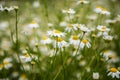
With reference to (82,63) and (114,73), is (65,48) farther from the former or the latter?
(114,73)

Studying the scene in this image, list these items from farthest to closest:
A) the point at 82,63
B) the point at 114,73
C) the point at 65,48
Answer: the point at 82,63
the point at 65,48
the point at 114,73

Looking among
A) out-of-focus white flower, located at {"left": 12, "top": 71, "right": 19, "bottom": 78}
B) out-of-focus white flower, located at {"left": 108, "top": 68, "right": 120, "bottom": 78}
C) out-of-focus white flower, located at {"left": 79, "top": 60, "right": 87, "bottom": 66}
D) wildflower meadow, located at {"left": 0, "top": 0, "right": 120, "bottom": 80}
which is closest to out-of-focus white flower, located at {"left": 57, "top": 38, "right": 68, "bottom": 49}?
wildflower meadow, located at {"left": 0, "top": 0, "right": 120, "bottom": 80}

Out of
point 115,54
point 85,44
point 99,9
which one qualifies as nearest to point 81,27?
point 85,44

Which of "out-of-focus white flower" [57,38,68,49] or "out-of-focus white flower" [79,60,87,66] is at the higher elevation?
"out-of-focus white flower" [57,38,68,49]

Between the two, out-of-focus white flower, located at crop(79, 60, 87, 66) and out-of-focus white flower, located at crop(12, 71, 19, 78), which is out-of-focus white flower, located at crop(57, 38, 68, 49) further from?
out-of-focus white flower, located at crop(12, 71, 19, 78)

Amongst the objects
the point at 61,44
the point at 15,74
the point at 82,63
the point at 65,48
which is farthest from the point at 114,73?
the point at 15,74

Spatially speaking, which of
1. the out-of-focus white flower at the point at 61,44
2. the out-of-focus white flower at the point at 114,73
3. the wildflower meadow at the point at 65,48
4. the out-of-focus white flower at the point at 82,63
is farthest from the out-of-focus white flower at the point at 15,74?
the out-of-focus white flower at the point at 114,73

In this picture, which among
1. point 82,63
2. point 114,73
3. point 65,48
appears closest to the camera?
point 114,73

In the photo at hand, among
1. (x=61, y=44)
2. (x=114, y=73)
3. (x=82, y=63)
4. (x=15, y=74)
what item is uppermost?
(x=61, y=44)

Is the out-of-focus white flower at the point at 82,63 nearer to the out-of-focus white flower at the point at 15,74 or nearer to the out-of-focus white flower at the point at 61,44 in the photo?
the out-of-focus white flower at the point at 15,74
